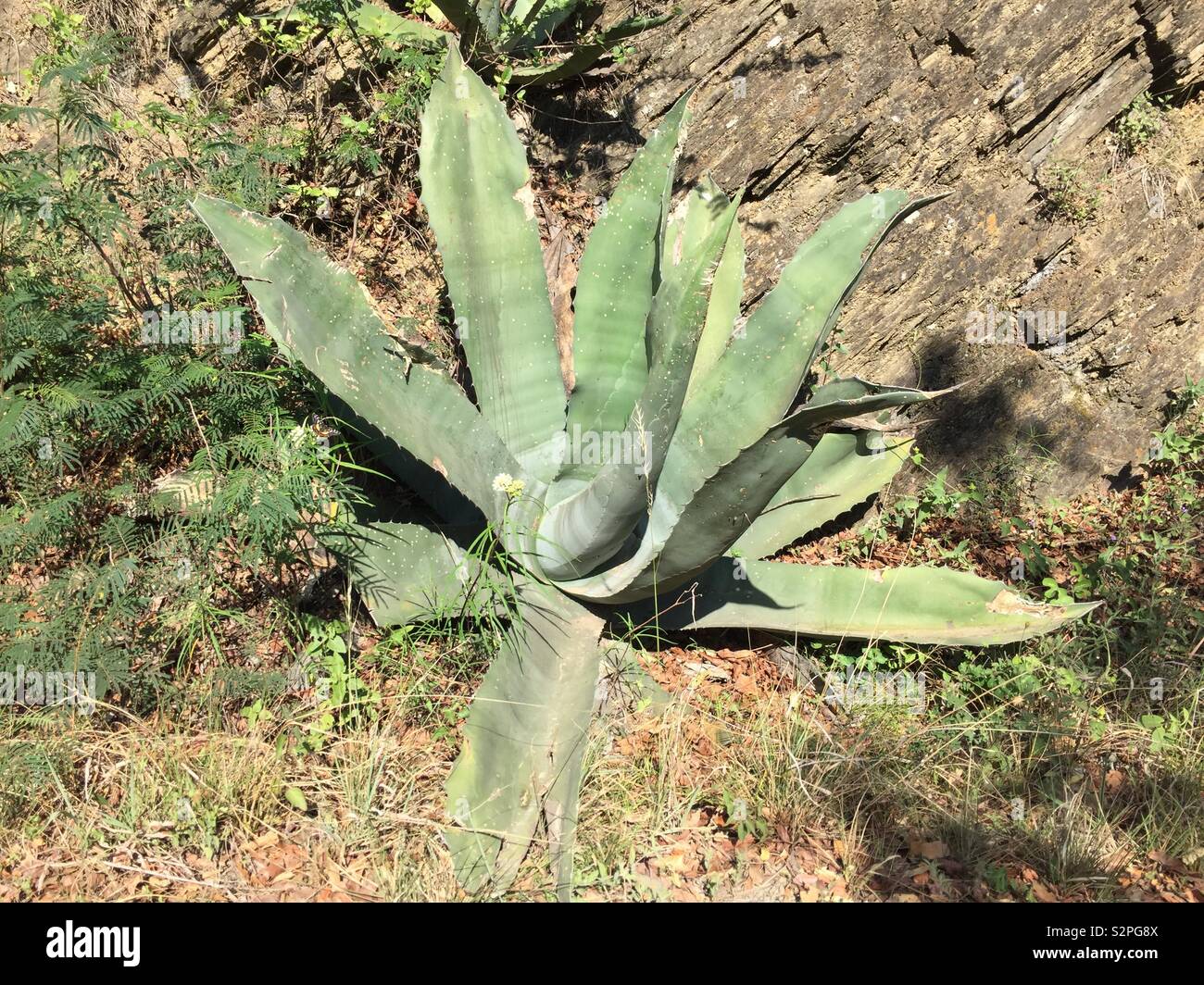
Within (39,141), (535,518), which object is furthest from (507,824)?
(39,141)

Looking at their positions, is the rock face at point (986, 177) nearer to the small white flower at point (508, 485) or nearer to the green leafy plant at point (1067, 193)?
the green leafy plant at point (1067, 193)

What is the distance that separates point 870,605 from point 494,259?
166cm

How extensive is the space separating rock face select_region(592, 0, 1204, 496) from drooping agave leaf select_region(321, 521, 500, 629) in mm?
1685

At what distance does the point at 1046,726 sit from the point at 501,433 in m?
1.93

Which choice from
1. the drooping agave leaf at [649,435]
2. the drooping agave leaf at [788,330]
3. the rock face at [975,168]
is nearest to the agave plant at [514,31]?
the rock face at [975,168]

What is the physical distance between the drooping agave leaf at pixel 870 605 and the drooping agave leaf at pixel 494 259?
69cm

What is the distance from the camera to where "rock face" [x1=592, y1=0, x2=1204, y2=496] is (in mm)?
3953

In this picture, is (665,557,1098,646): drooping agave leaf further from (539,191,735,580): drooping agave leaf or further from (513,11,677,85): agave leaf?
(513,11,677,85): agave leaf

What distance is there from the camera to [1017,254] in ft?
13.9

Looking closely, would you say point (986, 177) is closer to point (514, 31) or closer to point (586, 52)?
point (586, 52)

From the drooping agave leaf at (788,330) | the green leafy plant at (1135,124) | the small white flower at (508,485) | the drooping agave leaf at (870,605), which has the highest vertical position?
the green leafy plant at (1135,124)

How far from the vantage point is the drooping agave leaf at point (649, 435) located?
7.85 feet

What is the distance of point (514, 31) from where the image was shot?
3598 millimetres

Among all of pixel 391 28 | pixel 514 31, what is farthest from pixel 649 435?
pixel 391 28
